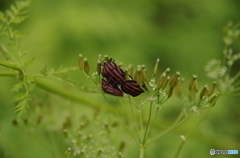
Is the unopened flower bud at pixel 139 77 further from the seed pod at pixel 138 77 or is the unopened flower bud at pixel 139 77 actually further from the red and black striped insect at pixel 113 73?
the red and black striped insect at pixel 113 73

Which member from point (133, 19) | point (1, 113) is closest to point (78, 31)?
point (133, 19)

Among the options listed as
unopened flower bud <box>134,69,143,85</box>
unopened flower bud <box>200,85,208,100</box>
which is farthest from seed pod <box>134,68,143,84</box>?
unopened flower bud <box>200,85,208,100</box>

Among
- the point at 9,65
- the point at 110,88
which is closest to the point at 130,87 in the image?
the point at 110,88

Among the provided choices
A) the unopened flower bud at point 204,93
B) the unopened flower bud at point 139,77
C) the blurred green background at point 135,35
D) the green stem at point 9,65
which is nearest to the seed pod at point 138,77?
the unopened flower bud at point 139,77

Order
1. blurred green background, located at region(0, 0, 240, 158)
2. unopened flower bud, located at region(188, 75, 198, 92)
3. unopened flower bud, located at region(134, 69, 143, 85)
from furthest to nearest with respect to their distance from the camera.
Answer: blurred green background, located at region(0, 0, 240, 158) → unopened flower bud, located at region(188, 75, 198, 92) → unopened flower bud, located at region(134, 69, 143, 85)

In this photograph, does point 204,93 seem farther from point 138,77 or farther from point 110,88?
point 110,88

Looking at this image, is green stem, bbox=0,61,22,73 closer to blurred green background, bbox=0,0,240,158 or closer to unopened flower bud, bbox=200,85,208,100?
unopened flower bud, bbox=200,85,208,100
